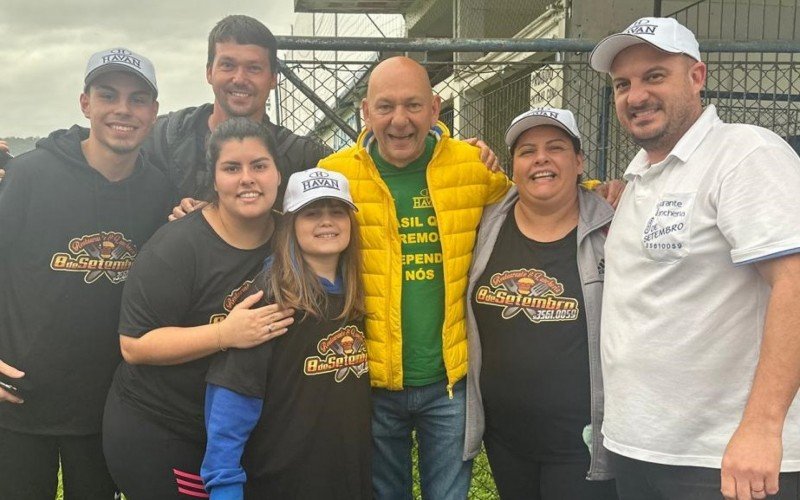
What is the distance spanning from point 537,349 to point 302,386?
3.06 ft

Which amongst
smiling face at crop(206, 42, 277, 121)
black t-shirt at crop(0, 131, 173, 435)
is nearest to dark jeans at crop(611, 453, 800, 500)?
black t-shirt at crop(0, 131, 173, 435)

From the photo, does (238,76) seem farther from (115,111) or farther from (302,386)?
(302,386)

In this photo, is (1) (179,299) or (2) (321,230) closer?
(1) (179,299)

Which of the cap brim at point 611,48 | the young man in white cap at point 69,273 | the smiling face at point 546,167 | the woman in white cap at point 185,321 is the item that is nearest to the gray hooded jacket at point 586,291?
the smiling face at point 546,167

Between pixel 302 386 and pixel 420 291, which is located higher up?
pixel 420 291

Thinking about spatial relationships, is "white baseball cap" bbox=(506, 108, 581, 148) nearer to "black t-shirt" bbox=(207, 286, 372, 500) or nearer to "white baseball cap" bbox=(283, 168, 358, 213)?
"white baseball cap" bbox=(283, 168, 358, 213)

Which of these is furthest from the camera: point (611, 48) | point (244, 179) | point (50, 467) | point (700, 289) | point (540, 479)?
point (50, 467)

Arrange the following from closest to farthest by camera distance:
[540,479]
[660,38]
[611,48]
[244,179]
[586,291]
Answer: [660,38] → [611,48] → [244,179] → [586,291] → [540,479]

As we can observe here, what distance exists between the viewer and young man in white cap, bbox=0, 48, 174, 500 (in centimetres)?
250

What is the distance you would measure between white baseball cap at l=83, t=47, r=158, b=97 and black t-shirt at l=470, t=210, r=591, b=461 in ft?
5.66

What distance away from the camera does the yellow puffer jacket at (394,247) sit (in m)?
2.66

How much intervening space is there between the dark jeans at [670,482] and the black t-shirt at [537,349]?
25 cm

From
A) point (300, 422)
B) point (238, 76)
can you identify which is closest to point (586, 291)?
point (300, 422)

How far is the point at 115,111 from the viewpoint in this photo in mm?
2615
